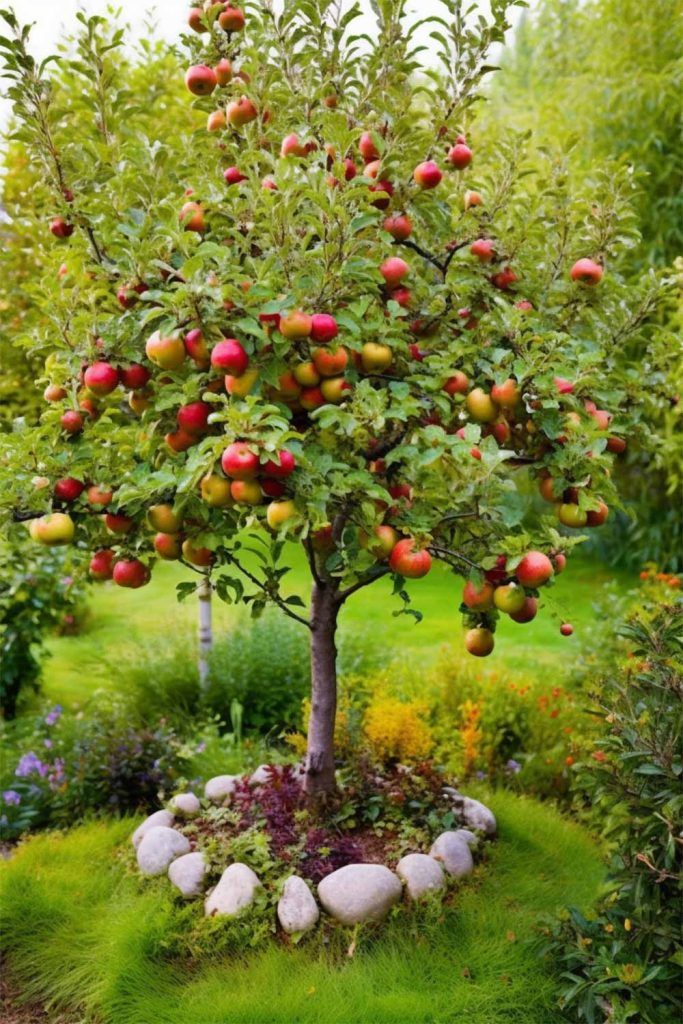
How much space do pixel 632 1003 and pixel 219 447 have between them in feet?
5.24

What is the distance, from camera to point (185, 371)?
78.7 inches

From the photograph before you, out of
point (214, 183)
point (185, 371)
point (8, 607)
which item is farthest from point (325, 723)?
point (8, 607)

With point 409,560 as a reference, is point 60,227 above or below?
above

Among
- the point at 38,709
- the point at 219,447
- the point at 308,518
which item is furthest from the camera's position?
the point at 38,709

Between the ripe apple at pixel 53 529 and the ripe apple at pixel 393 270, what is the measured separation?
3.32 ft

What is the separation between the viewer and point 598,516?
6.58 feet

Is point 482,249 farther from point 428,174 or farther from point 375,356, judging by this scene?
point 375,356

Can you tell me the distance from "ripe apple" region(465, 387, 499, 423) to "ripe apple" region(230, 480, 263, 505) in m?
→ 0.68

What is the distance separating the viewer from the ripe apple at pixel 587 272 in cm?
237

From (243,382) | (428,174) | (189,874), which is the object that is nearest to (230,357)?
(243,382)

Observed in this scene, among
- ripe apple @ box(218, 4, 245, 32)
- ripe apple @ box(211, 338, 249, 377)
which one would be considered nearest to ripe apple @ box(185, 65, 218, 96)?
ripe apple @ box(218, 4, 245, 32)

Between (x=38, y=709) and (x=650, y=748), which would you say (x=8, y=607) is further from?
(x=650, y=748)

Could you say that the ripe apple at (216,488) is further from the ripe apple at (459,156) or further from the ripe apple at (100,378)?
the ripe apple at (459,156)

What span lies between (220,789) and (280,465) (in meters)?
1.86
